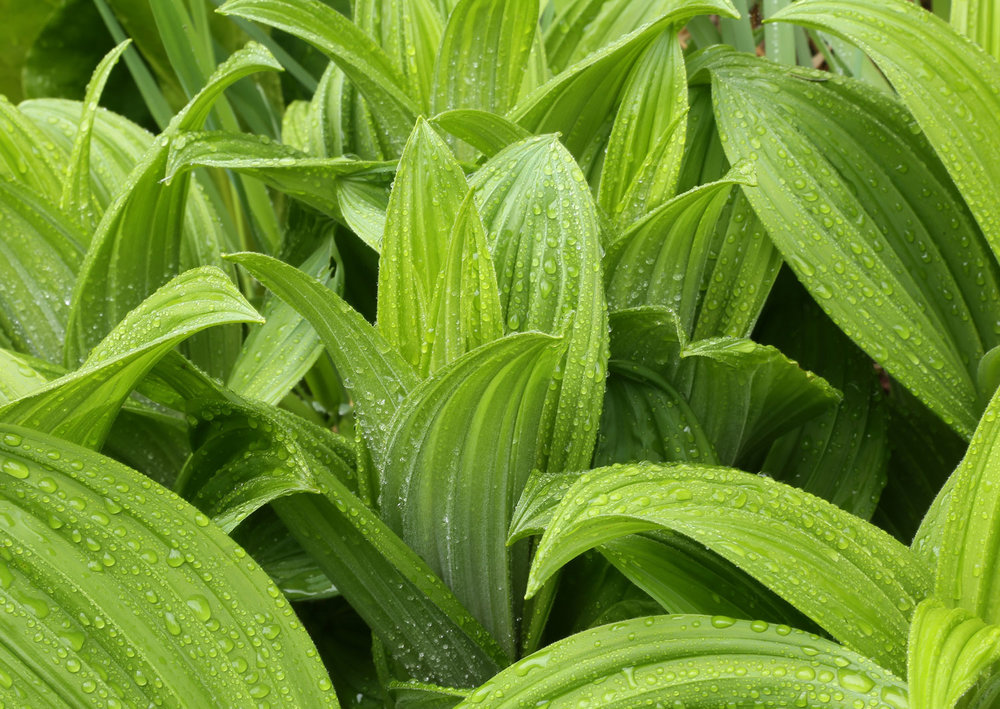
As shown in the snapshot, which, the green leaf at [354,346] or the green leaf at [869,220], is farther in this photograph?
the green leaf at [869,220]

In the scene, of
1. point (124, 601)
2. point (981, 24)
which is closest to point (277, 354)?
point (124, 601)

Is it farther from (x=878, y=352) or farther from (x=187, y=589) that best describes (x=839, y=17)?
(x=187, y=589)

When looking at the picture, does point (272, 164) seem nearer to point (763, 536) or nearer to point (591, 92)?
point (591, 92)

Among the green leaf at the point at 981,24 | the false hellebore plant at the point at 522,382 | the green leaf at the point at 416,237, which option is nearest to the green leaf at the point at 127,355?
the false hellebore plant at the point at 522,382

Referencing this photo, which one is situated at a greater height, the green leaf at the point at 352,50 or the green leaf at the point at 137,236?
the green leaf at the point at 352,50

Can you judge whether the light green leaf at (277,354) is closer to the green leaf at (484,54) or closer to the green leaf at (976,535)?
the green leaf at (484,54)

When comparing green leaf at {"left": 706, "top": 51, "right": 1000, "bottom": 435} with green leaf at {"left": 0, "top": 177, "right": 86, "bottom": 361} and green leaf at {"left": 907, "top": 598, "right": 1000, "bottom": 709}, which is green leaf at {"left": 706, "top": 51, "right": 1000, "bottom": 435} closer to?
green leaf at {"left": 907, "top": 598, "right": 1000, "bottom": 709}
